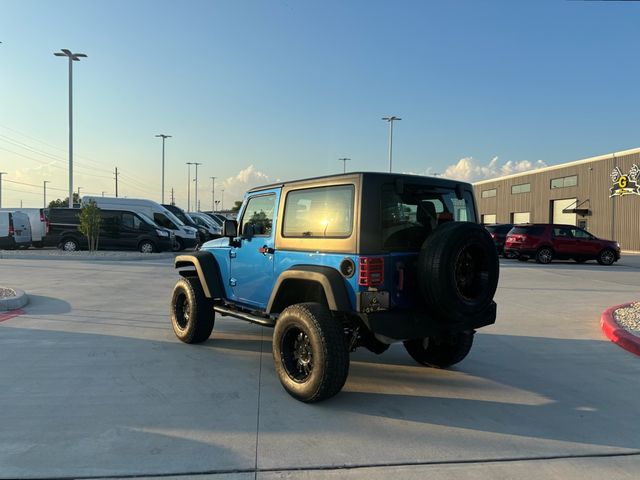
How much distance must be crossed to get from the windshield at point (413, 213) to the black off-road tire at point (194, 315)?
2934mm

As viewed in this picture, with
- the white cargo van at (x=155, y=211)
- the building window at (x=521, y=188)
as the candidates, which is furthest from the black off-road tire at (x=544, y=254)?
the building window at (x=521, y=188)

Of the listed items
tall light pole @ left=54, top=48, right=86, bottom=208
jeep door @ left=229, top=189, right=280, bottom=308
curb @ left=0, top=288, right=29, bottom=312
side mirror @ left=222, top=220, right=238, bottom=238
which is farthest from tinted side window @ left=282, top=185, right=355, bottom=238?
tall light pole @ left=54, top=48, right=86, bottom=208

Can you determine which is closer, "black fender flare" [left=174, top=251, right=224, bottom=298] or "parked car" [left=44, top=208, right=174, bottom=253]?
"black fender flare" [left=174, top=251, right=224, bottom=298]

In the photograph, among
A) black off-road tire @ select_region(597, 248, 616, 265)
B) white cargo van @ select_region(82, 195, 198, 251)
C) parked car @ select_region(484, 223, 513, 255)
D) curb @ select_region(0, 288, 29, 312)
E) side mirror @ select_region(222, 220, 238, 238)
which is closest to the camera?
side mirror @ select_region(222, 220, 238, 238)

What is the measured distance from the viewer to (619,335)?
673cm

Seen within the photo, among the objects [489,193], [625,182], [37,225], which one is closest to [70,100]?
[37,225]

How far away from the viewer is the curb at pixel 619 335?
6.30 metres

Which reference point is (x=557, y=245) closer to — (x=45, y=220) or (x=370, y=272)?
(x=370, y=272)

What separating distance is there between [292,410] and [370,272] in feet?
4.52

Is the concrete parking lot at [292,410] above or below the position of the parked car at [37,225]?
below

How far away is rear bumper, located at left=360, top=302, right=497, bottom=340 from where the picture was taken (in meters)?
4.12

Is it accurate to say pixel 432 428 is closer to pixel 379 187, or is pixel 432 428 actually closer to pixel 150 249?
pixel 379 187

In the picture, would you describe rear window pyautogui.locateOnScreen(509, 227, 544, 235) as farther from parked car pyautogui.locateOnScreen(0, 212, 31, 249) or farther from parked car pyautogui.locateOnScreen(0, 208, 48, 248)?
parked car pyautogui.locateOnScreen(0, 212, 31, 249)

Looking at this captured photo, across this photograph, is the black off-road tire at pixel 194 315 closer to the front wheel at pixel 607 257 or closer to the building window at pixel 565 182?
the front wheel at pixel 607 257
